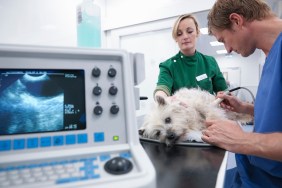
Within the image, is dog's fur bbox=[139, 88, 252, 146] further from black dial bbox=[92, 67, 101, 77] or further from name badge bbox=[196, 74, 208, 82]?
black dial bbox=[92, 67, 101, 77]

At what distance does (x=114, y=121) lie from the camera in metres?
0.60

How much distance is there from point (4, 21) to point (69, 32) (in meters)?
0.70

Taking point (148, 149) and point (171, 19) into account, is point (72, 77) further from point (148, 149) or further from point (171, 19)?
point (171, 19)

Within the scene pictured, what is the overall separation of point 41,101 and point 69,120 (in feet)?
0.26

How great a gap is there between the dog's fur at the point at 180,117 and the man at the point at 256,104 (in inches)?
7.0

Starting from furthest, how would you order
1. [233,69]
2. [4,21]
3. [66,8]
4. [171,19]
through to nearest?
[233,69]
[171,19]
[66,8]
[4,21]

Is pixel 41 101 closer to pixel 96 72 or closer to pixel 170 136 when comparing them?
pixel 96 72

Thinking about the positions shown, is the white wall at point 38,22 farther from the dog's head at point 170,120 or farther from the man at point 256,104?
the man at point 256,104

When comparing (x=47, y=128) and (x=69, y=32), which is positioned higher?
(x=69, y=32)

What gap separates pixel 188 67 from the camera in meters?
1.78

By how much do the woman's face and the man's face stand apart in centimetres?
55

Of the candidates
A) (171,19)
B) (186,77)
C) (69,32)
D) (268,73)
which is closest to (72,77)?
(268,73)

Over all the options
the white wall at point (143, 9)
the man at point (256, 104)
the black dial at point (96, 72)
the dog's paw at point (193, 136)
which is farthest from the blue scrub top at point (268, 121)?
the white wall at point (143, 9)

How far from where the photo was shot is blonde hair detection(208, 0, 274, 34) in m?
1.01
